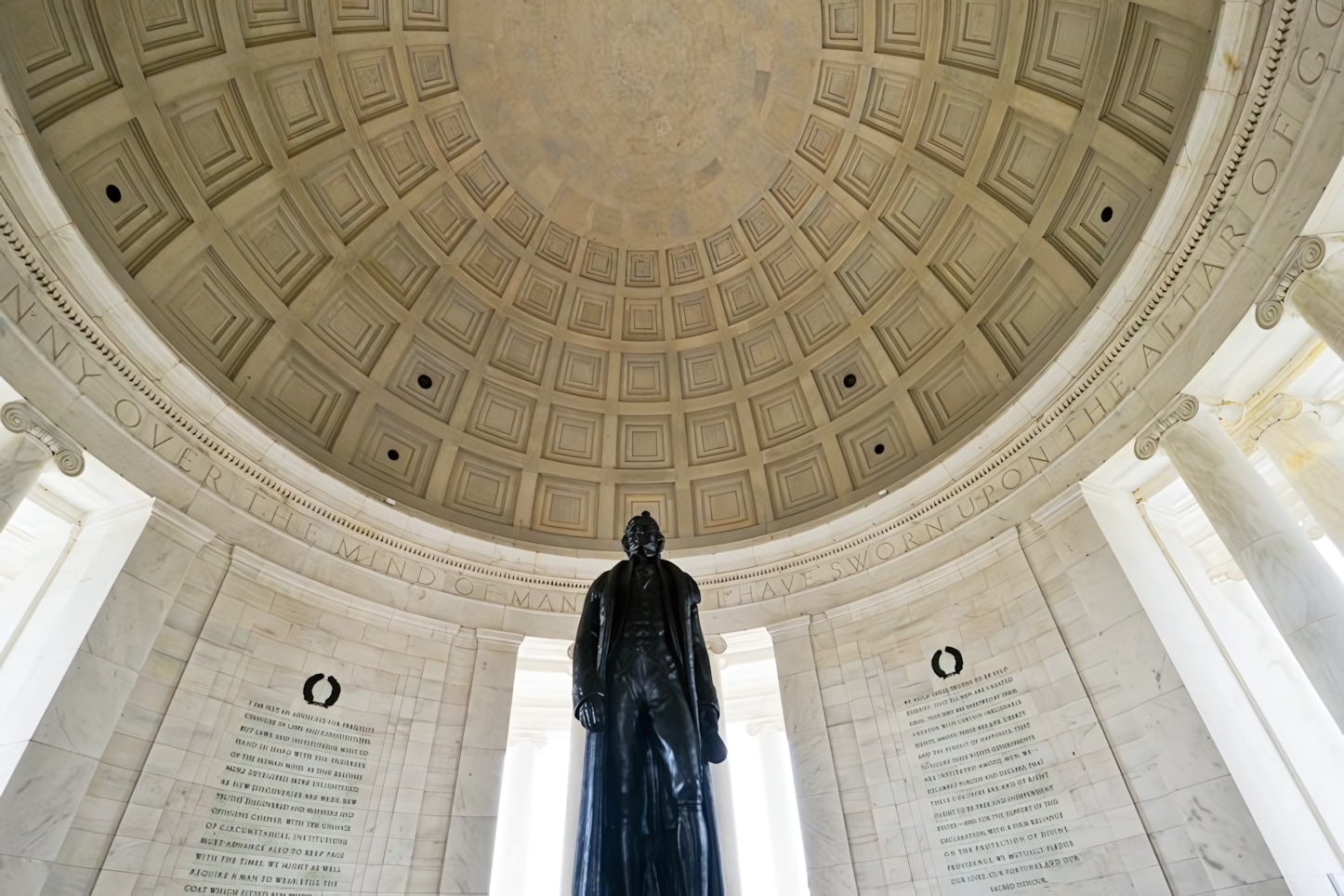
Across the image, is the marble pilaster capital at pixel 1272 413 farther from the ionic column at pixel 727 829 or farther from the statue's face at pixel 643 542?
the statue's face at pixel 643 542

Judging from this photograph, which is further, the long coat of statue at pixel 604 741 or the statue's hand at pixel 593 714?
the statue's hand at pixel 593 714

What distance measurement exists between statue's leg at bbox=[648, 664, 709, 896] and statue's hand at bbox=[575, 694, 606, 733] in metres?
0.35

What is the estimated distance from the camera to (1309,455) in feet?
25.6

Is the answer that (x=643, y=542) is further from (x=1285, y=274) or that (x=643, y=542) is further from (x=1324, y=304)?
(x=1285, y=274)

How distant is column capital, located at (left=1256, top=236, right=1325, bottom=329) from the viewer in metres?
6.62

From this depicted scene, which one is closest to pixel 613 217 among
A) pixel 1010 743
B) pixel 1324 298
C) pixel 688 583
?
pixel 688 583

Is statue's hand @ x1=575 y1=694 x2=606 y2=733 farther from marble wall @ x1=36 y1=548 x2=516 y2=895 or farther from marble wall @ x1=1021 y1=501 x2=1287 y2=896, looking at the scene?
marble wall @ x1=1021 y1=501 x2=1287 y2=896

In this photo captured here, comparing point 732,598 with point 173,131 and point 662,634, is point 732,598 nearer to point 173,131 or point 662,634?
point 662,634

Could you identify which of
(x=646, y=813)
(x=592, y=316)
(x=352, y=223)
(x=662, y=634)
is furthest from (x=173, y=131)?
(x=646, y=813)

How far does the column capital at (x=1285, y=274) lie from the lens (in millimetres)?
6625

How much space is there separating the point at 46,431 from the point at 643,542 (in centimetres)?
736

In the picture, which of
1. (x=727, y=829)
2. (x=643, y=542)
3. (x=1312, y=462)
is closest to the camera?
(x=643, y=542)

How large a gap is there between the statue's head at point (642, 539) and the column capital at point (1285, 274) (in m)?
7.06

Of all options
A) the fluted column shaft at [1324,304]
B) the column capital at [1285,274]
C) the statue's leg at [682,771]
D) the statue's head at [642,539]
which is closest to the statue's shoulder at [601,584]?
the statue's head at [642,539]
